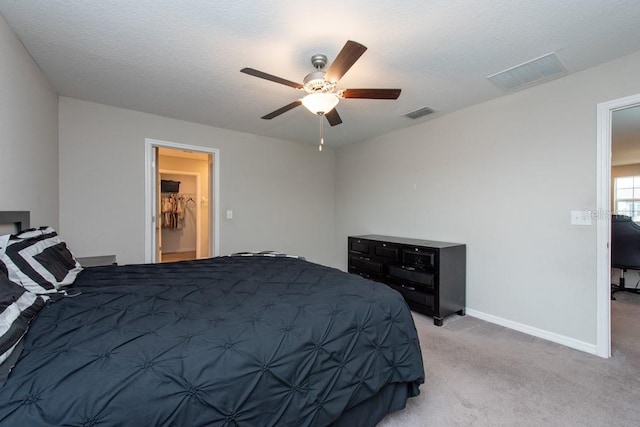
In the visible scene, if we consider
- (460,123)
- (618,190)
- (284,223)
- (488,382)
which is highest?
(460,123)

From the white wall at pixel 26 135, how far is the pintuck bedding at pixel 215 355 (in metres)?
0.89

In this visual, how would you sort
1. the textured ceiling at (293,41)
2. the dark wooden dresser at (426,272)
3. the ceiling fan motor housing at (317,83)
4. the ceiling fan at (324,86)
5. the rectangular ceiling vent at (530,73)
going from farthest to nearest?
the dark wooden dresser at (426,272)
the rectangular ceiling vent at (530,73)
the ceiling fan motor housing at (317,83)
the ceiling fan at (324,86)
the textured ceiling at (293,41)

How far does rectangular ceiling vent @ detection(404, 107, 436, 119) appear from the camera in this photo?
337 cm

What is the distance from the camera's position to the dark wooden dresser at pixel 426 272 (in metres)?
3.13

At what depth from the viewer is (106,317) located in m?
1.30

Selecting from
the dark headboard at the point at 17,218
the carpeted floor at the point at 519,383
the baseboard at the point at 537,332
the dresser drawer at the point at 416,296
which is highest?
the dark headboard at the point at 17,218

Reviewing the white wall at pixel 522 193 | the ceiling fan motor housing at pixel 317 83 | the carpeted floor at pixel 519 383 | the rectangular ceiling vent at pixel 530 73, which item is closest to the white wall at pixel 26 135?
the ceiling fan motor housing at pixel 317 83

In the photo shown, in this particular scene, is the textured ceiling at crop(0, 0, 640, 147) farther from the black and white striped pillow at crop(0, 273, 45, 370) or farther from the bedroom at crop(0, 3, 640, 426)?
the black and white striped pillow at crop(0, 273, 45, 370)

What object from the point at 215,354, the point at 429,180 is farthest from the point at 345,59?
the point at 429,180

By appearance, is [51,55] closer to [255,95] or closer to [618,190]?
[255,95]

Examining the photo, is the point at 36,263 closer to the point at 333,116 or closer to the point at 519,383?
the point at 333,116

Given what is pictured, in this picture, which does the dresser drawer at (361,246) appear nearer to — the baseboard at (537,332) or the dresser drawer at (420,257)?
the dresser drawer at (420,257)

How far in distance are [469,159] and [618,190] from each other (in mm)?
5310

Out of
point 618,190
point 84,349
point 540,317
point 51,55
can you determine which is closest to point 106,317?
point 84,349
